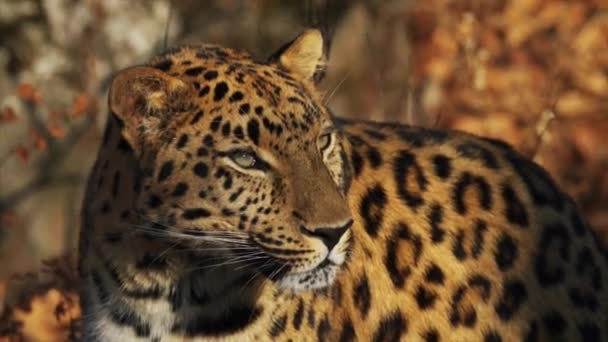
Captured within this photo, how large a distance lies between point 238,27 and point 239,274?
17.3 ft

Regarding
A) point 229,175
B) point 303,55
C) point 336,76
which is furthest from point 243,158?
point 336,76

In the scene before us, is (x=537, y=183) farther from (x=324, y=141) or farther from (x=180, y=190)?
(x=180, y=190)

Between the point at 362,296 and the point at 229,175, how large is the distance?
1.01 metres

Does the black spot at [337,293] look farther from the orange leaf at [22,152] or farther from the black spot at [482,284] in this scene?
the orange leaf at [22,152]

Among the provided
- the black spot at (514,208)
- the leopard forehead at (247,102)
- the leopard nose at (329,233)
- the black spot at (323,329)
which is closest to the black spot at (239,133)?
the leopard forehead at (247,102)

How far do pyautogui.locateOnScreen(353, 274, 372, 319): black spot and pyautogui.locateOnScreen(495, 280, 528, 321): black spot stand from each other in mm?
674

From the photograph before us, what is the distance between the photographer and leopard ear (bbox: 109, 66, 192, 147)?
16.1 ft

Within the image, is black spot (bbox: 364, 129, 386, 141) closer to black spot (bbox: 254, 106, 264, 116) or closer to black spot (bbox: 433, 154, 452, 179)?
black spot (bbox: 433, 154, 452, 179)

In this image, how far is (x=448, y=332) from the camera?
582 cm

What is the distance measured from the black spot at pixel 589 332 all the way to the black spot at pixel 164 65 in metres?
2.38

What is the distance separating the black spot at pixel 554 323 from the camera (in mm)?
5957

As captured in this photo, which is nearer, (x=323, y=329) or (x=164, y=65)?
(x=164, y=65)

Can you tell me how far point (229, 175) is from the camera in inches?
197

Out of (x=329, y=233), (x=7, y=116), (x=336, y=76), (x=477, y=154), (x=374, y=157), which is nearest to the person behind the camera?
(x=329, y=233)
